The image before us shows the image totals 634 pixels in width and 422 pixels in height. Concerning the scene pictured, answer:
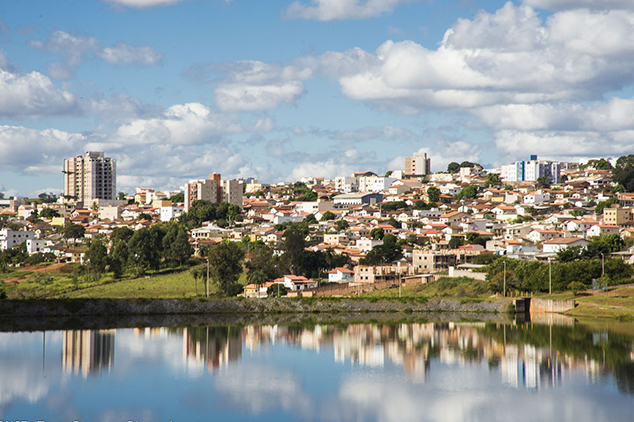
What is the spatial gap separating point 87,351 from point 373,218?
2774 inches

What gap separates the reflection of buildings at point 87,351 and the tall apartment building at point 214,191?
82014mm

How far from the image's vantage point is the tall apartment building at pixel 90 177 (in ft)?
533

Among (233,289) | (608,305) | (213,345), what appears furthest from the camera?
(233,289)

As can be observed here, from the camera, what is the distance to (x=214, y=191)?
129125 millimetres

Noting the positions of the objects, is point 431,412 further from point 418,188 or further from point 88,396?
point 418,188

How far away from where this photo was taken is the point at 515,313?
2099 inches

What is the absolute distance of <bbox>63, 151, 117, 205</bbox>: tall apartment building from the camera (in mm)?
162375

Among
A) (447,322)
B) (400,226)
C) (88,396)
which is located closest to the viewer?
(88,396)

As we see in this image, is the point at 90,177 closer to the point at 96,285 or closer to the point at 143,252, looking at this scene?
the point at 143,252

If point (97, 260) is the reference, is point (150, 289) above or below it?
below

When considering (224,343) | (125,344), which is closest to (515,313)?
(224,343)

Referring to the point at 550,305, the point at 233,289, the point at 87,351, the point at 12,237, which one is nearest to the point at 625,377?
the point at 550,305

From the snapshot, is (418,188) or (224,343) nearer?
(224,343)

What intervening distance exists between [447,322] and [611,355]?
14707mm
